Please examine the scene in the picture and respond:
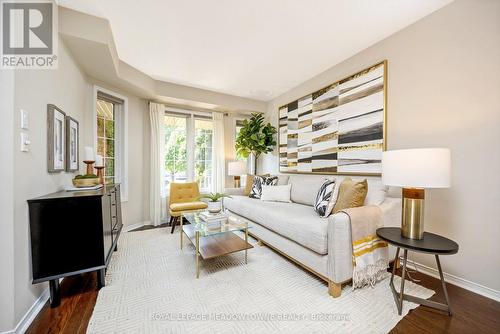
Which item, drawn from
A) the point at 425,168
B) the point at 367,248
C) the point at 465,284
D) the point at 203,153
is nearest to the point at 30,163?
the point at 367,248

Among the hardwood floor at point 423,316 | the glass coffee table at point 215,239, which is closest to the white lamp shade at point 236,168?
the glass coffee table at point 215,239

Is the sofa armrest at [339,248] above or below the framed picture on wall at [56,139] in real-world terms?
below

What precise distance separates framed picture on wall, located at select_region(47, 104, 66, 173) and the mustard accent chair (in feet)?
5.09

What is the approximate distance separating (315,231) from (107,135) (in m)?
3.49

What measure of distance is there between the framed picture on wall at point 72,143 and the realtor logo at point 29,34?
2.04 feet

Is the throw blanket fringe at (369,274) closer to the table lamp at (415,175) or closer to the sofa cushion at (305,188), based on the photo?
the table lamp at (415,175)

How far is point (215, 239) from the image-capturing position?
2426mm

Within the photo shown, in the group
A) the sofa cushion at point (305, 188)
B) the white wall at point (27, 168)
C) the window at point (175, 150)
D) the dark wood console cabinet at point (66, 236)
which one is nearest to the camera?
the white wall at point (27, 168)

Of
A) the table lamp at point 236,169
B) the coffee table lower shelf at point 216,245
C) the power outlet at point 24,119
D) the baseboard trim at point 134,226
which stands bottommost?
the baseboard trim at point 134,226

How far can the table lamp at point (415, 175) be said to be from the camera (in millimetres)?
1438

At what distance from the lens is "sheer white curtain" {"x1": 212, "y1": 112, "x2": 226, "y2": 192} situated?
436 cm

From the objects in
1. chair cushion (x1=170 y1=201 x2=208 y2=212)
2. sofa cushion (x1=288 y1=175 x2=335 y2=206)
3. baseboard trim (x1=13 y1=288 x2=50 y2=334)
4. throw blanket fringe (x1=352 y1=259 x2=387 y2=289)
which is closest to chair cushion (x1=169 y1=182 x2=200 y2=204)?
chair cushion (x1=170 y1=201 x2=208 y2=212)

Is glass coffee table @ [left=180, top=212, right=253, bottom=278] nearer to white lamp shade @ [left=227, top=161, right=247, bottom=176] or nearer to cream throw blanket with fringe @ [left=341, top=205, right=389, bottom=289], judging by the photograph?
cream throw blanket with fringe @ [left=341, top=205, right=389, bottom=289]

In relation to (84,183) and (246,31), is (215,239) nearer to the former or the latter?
(84,183)
